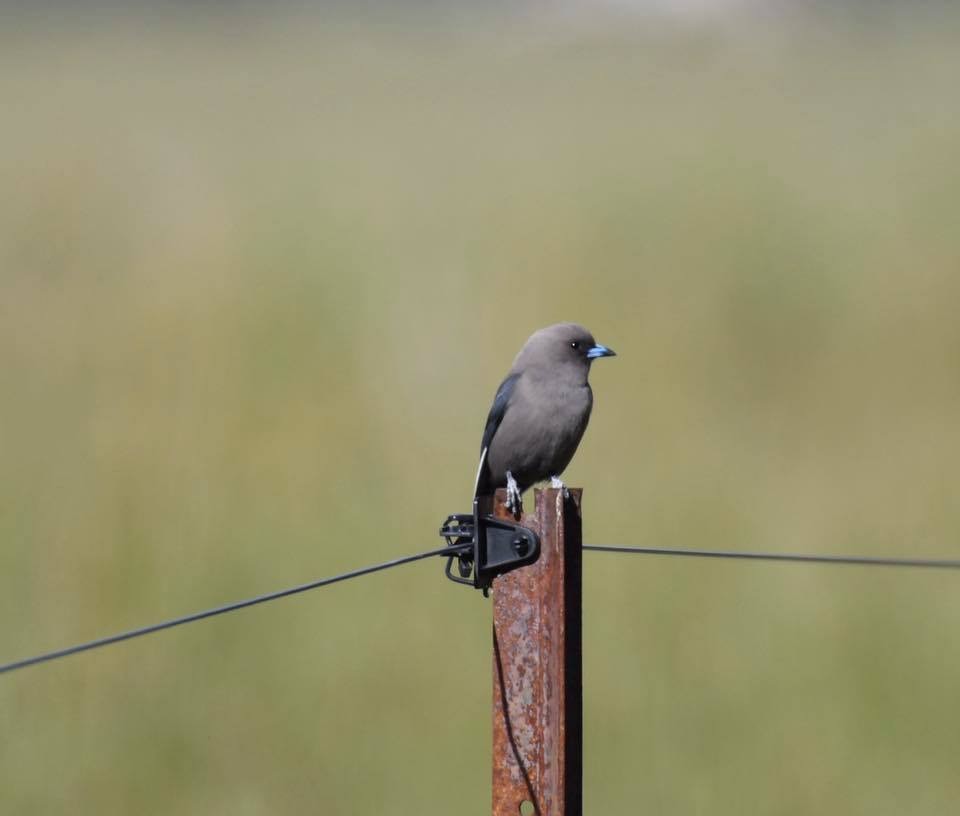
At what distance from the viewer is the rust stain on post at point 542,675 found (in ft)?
13.3

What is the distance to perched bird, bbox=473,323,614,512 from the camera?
20.9 ft

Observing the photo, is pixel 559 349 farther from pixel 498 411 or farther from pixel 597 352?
pixel 498 411

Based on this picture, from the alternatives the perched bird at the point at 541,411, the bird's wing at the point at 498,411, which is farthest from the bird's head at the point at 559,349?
the bird's wing at the point at 498,411

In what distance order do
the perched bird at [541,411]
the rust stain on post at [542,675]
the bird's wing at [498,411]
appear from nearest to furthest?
the rust stain on post at [542,675], the perched bird at [541,411], the bird's wing at [498,411]

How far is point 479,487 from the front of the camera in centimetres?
690

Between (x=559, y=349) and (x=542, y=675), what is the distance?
2712 millimetres

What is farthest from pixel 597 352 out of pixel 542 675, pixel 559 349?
pixel 542 675

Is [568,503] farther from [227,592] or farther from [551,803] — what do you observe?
[227,592]

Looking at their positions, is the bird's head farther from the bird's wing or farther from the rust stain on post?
the rust stain on post

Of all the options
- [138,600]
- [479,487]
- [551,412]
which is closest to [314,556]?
[138,600]

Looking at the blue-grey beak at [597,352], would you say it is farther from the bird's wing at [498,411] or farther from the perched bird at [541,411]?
the bird's wing at [498,411]

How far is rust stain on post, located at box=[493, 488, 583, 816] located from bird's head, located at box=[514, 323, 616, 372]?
243 centimetres

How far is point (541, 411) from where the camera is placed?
637 centimetres

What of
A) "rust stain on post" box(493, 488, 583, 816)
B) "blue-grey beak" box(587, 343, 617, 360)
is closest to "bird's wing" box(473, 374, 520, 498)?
"blue-grey beak" box(587, 343, 617, 360)
